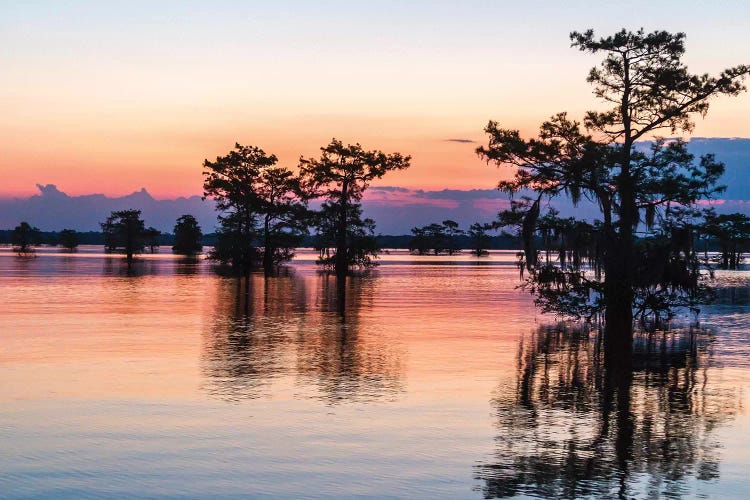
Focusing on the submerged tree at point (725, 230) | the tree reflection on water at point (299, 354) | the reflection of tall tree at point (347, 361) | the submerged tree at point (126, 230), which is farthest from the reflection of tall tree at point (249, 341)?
the submerged tree at point (126, 230)

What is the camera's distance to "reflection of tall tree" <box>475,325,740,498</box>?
8938mm

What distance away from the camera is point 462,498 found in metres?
8.32

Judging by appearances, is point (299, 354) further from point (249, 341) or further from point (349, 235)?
point (349, 235)

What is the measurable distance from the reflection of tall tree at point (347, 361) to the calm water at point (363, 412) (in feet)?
0.20

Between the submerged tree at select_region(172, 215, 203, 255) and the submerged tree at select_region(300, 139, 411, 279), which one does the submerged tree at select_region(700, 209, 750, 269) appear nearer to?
the submerged tree at select_region(300, 139, 411, 279)

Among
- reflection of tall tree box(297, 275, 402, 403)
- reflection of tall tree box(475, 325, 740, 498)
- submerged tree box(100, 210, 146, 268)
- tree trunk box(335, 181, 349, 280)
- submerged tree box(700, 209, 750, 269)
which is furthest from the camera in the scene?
submerged tree box(100, 210, 146, 268)

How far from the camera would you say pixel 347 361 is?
17.8m

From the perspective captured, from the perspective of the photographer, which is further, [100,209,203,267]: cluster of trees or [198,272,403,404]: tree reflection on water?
[100,209,203,267]: cluster of trees

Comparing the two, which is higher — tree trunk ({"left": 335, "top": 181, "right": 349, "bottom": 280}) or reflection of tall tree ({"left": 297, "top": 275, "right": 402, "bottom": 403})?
tree trunk ({"left": 335, "top": 181, "right": 349, "bottom": 280})

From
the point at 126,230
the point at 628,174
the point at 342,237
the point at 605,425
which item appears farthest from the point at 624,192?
the point at 126,230

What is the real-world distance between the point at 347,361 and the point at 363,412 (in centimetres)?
540

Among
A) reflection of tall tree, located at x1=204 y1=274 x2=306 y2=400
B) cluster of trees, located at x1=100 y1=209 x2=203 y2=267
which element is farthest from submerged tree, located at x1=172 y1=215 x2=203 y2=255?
reflection of tall tree, located at x1=204 y1=274 x2=306 y2=400

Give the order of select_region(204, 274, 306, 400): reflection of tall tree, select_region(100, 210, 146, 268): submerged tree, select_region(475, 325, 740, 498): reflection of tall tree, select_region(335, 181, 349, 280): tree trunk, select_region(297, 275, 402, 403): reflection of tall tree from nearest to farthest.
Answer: select_region(475, 325, 740, 498): reflection of tall tree → select_region(297, 275, 402, 403): reflection of tall tree → select_region(204, 274, 306, 400): reflection of tall tree → select_region(335, 181, 349, 280): tree trunk → select_region(100, 210, 146, 268): submerged tree

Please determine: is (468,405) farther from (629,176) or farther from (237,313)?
(237,313)
